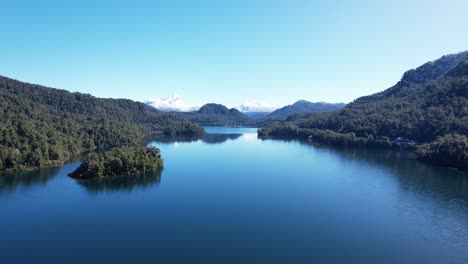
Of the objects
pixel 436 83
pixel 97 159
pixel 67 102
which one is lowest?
pixel 97 159

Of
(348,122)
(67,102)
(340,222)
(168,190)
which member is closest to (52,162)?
(168,190)

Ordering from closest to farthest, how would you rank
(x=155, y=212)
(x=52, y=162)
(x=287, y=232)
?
(x=287, y=232) < (x=155, y=212) < (x=52, y=162)

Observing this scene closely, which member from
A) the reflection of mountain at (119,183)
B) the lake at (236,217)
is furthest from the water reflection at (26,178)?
the reflection of mountain at (119,183)

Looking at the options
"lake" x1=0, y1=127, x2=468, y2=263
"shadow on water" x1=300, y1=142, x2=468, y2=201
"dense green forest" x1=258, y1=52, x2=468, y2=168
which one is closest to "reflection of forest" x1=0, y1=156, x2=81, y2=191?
"lake" x1=0, y1=127, x2=468, y2=263

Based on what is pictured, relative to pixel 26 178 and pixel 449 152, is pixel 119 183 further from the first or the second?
pixel 449 152

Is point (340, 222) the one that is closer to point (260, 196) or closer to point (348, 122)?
point (260, 196)

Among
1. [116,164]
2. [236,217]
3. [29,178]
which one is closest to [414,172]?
[236,217]

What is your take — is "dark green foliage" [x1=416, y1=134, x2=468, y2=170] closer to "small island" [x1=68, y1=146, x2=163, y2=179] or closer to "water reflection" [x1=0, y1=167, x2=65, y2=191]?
"small island" [x1=68, y1=146, x2=163, y2=179]
